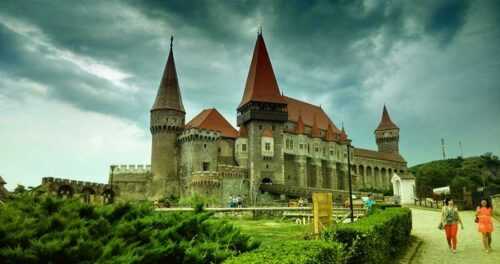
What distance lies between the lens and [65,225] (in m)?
7.23

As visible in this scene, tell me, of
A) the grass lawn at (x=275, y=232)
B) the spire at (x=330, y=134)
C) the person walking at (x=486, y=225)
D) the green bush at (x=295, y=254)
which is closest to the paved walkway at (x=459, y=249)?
the person walking at (x=486, y=225)

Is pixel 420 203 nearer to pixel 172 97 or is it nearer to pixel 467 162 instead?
pixel 172 97

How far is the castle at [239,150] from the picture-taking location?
5244cm

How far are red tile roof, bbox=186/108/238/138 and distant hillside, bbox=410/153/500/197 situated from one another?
26890mm

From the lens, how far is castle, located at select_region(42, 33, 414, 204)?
5147 cm

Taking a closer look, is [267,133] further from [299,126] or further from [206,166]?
[206,166]

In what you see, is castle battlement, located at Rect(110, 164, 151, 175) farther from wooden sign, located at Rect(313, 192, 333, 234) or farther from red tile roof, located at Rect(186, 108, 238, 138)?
wooden sign, located at Rect(313, 192, 333, 234)

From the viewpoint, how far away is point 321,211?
12.8 metres

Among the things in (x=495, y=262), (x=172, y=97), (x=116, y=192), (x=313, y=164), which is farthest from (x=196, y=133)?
(x=495, y=262)

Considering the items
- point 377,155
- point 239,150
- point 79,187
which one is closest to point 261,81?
point 239,150

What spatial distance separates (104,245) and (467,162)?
393 ft

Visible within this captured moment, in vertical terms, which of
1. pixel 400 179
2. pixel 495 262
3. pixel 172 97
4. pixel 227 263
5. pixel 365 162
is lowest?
pixel 495 262

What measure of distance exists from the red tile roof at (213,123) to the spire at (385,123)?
156 ft

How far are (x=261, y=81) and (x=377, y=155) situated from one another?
39481 mm
